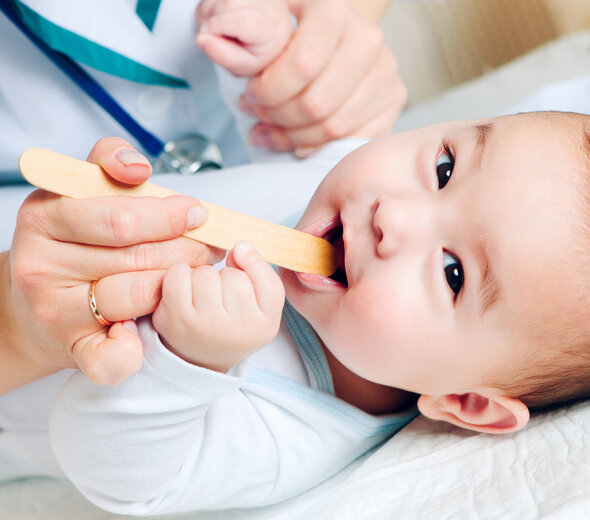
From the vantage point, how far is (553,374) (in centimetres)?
69

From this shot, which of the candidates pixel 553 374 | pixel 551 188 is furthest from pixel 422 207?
pixel 553 374

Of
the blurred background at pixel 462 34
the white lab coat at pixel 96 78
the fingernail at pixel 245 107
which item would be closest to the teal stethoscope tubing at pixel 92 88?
the white lab coat at pixel 96 78

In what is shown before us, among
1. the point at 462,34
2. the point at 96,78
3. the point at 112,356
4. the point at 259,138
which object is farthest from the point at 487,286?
the point at 462,34

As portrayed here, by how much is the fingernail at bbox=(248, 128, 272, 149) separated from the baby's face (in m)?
0.32

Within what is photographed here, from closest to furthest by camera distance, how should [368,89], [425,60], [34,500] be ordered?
1. [34,500]
2. [368,89]
3. [425,60]

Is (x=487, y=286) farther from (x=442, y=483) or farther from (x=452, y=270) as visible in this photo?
(x=442, y=483)

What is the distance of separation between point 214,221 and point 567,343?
0.39 metres

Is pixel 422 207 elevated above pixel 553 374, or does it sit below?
above

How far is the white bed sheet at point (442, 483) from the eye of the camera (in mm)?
616

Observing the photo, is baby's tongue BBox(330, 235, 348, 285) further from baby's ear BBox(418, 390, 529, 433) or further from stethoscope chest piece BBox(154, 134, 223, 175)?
stethoscope chest piece BBox(154, 134, 223, 175)

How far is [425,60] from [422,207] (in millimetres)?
1256

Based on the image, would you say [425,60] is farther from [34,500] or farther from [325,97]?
[34,500]

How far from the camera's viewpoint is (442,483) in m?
0.69

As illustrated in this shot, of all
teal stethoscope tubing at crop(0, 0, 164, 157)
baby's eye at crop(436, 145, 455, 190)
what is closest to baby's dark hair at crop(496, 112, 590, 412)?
baby's eye at crop(436, 145, 455, 190)
